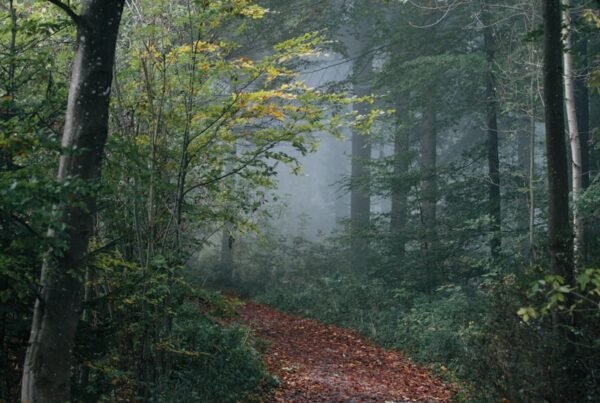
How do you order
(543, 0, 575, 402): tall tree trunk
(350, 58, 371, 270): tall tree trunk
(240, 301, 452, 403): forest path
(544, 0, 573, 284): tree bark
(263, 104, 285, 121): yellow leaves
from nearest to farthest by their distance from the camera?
(543, 0, 575, 402): tall tree trunk < (544, 0, 573, 284): tree bark < (263, 104, 285, 121): yellow leaves < (240, 301, 452, 403): forest path < (350, 58, 371, 270): tall tree trunk

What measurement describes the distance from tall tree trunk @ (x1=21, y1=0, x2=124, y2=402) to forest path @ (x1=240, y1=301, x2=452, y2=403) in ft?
12.6

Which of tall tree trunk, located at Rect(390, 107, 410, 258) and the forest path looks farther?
tall tree trunk, located at Rect(390, 107, 410, 258)

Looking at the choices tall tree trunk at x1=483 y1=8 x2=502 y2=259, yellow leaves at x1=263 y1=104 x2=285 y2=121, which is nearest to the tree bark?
yellow leaves at x1=263 y1=104 x2=285 y2=121

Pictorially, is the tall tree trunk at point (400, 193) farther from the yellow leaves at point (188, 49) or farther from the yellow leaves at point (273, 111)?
the yellow leaves at point (188, 49)

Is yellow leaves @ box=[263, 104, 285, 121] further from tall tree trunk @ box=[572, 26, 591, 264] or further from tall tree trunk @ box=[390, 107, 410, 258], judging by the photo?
tall tree trunk @ box=[390, 107, 410, 258]

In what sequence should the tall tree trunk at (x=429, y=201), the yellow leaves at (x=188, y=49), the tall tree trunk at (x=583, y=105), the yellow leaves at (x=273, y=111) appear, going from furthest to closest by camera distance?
the tall tree trunk at (x=429, y=201), the tall tree trunk at (x=583, y=105), the yellow leaves at (x=273, y=111), the yellow leaves at (x=188, y=49)

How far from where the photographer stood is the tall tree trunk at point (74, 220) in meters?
3.92

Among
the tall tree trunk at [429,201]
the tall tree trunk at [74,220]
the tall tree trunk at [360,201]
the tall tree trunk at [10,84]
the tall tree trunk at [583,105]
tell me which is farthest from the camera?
the tall tree trunk at [360,201]

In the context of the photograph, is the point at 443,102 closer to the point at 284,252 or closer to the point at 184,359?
the point at 284,252

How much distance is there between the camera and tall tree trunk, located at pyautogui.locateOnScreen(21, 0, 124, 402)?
3924mm

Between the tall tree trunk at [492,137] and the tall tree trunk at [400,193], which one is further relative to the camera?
the tall tree trunk at [400,193]

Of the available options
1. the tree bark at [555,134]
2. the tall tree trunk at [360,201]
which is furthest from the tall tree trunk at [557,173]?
the tall tree trunk at [360,201]

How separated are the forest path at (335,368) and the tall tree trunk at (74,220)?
3.85 meters

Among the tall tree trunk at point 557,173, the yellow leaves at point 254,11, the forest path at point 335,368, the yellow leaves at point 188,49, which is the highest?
the yellow leaves at point 254,11
